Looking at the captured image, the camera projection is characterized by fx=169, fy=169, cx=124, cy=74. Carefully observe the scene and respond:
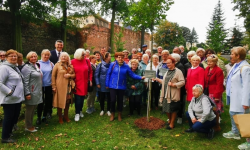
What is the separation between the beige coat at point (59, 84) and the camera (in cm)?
471

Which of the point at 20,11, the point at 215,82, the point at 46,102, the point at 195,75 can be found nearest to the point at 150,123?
the point at 195,75

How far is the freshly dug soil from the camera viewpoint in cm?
480

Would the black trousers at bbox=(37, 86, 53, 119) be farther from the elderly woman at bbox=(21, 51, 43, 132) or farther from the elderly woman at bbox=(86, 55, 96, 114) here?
the elderly woman at bbox=(86, 55, 96, 114)

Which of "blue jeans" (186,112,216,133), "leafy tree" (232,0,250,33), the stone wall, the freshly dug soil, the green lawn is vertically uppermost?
"leafy tree" (232,0,250,33)

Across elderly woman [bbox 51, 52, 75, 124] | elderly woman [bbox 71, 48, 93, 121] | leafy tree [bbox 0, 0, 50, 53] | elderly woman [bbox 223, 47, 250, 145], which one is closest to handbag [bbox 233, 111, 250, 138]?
elderly woman [bbox 223, 47, 250, 145]

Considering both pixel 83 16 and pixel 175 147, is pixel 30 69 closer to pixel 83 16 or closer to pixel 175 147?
pixel 175 147

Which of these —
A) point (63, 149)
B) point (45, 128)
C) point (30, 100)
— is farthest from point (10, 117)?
point (63, 149)

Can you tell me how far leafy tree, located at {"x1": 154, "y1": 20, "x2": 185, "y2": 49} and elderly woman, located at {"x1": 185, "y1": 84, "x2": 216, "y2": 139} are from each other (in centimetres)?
1629

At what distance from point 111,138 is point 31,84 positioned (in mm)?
2419

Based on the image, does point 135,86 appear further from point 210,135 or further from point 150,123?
point 210,135

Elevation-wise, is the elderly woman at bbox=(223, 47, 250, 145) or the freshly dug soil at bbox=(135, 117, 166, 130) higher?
the elderly woman at bbox=(223, 47, 250, 145)

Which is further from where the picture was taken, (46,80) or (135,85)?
(135,85)

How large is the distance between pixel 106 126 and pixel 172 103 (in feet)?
6.53

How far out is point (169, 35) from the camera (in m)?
19.8
